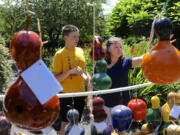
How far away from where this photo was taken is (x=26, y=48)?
0.84m

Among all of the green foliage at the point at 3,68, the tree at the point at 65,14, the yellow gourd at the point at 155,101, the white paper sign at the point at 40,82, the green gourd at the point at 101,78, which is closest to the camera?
the white paper sign at the point at 40,82

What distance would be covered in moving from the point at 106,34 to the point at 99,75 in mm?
14634

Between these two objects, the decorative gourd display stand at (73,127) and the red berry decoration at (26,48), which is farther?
the decorative gourd display stand at (73,127)

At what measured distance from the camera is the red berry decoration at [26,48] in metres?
0.84

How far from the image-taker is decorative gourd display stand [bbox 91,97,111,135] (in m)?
1.36

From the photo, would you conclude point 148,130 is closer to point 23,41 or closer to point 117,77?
point 117,77

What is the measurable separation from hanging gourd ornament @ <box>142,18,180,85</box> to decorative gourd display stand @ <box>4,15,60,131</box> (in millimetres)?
588

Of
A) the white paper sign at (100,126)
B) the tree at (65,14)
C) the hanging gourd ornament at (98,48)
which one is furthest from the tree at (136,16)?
the white paper sign at (100,126)

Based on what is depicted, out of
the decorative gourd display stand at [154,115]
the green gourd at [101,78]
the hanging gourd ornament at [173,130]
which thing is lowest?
the hanging gourd ornament at [173,130]

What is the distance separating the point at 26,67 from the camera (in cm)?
86

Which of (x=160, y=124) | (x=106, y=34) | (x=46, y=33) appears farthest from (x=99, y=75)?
(x=46, y=33)

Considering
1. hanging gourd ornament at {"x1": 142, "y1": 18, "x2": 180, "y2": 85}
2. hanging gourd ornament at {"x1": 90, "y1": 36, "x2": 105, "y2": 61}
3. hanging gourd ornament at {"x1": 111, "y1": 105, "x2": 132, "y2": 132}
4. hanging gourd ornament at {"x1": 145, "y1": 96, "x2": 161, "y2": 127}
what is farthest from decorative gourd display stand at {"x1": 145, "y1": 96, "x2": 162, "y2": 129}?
hanging gourd ornament at {"x1": 90, "y1": 36, "x2": 105, "y2": 61}

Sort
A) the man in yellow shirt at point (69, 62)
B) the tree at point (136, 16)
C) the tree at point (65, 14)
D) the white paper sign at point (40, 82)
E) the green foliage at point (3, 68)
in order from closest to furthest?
the white paper sign at point (40, 82) < the man in yellow shirt at point (69, 62) < the green foliage at point (3, 68) < the tree at point (136, 16) < the tree at point (65, 14)

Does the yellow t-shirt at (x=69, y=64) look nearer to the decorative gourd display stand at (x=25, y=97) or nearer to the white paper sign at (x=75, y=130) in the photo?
the white paper sign at (x=75, y=130)
